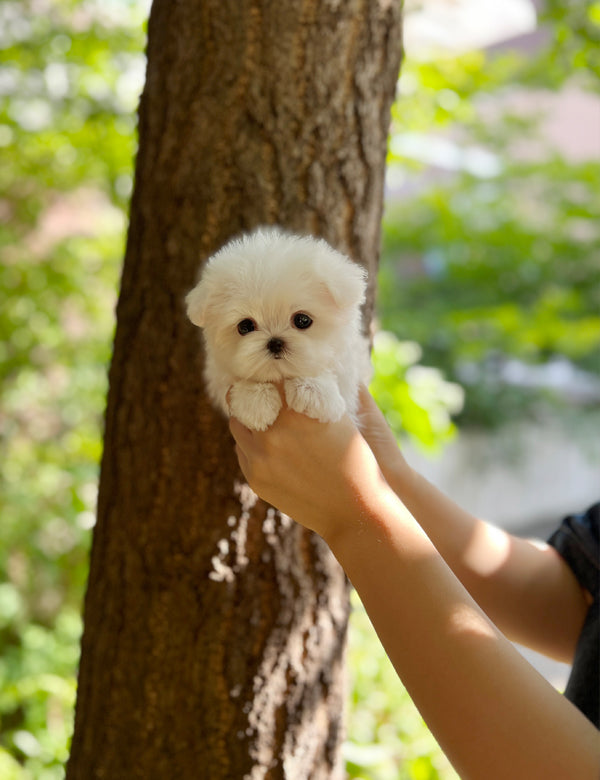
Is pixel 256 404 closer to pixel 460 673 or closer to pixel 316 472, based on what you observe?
pixel 316 472

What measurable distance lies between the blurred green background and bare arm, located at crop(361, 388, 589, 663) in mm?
1467

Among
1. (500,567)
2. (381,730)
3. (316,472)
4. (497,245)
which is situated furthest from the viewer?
(497,245)

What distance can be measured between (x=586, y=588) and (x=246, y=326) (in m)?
0.96

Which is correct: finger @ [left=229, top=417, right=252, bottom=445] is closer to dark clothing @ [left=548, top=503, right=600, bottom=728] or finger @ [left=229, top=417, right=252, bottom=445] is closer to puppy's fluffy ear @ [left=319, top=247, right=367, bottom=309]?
puppy's fluffy ear @ [left=319, top=247, right=367, bottom=309]

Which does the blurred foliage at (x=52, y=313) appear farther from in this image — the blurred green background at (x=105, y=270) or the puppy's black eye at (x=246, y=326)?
the puppy's black eye at (x=246, y=326)

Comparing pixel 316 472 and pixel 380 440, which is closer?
pixel 316 472

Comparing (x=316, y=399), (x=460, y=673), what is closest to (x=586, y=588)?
(x=460, y=673)

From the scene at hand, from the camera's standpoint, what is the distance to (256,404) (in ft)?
3.46

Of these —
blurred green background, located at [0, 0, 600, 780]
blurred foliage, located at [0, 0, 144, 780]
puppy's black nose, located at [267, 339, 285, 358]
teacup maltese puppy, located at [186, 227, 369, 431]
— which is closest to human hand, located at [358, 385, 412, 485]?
teacup maltese puppy, located at [186, 227, 369, 431]

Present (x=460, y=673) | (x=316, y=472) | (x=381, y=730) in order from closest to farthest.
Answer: (x=460, y=673)
(x=316, y=472)
(x=381, y=730)

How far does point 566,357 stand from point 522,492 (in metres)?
1.64

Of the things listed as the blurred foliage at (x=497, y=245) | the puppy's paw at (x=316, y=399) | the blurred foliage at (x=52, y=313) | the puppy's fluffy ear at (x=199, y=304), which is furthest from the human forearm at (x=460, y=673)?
the blurred foliage at (x=497, y=245)

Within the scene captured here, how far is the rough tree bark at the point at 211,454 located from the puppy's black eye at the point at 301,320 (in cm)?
42

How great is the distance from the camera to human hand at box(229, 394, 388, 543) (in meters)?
0.99
